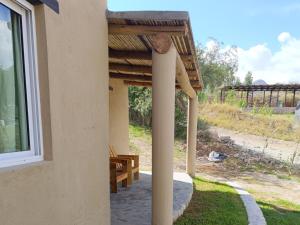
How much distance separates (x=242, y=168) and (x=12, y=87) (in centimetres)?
1472

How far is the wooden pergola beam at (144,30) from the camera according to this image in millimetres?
3684

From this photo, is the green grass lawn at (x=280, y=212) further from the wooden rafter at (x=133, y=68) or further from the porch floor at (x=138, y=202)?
the wooden rafter at (x=133, y=68)

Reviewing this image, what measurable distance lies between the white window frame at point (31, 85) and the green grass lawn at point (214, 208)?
390 cm

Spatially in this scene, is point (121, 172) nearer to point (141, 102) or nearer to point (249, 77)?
point (141, 102)

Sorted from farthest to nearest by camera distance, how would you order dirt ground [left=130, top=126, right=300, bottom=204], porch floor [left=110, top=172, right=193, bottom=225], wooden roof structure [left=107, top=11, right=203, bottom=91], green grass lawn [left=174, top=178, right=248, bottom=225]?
dirt ground [left=130, top=126, right=300, bottom=204] < green grass lawn [left=174, top=178, right=248, bottom=225] < porch floor [left=110, top=172, right=193, bottom=225] < wooden roof structure [left=107, top=11, right=203, bottom=91]

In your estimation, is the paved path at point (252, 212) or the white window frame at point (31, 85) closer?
the white window frame at point (31, 85)

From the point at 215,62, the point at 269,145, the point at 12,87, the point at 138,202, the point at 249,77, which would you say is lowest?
the point at 269,145

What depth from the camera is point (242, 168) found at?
15.3 meters

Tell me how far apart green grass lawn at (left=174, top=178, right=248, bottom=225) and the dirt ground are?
2.27 metres

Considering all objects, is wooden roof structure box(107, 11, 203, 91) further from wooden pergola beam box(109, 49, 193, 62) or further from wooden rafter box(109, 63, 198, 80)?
wooden rafter box(109, 63, 198, 80)

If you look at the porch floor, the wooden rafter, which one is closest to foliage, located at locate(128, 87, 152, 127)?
the porch floor

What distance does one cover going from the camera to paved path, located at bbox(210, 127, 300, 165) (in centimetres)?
1819

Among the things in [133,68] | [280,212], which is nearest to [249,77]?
[280,212]

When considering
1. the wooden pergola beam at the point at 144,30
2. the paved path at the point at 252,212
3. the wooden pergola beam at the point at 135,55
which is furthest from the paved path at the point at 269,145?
the wooden pergola beam at the point at 144,30
